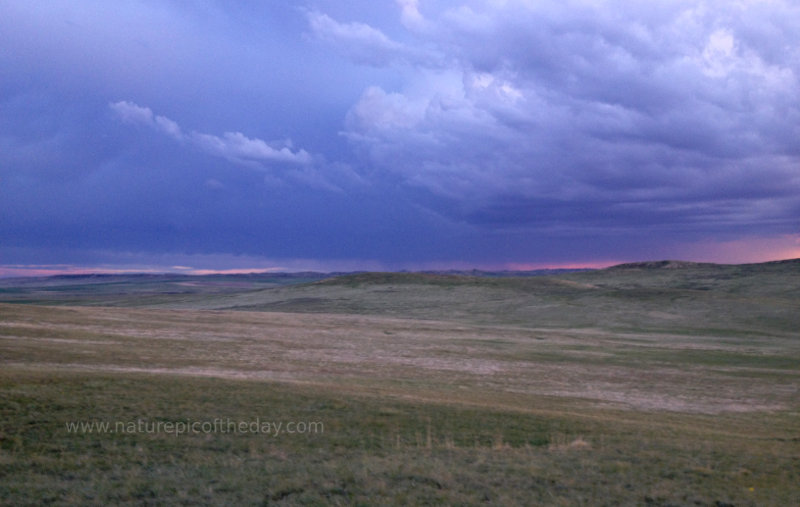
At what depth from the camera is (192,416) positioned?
18.3 metres

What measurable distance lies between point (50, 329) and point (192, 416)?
94.8 feet

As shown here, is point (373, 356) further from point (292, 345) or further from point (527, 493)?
point (527, 493)

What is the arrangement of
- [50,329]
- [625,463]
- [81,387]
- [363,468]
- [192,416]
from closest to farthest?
[363,468]
[625,463]
[192,416]
[81,387]
[50,329]

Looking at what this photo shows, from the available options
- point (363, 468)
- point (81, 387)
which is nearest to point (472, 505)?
point (363, 468)

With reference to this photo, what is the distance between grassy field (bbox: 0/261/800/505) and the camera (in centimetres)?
1273

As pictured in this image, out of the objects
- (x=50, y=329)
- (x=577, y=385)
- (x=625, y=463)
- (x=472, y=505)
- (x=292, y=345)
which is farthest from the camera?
(x=292, y=345)

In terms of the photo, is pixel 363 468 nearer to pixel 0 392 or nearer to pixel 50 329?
pixel 0 392

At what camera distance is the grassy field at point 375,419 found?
12.7 meters

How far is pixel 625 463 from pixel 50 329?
39.7 m

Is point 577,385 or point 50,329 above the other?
point 50,329

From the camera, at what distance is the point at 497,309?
103m

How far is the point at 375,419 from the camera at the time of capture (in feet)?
63.2

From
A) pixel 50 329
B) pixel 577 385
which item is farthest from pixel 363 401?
pixel 50 329

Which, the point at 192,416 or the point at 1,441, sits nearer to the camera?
the point at 1,441
